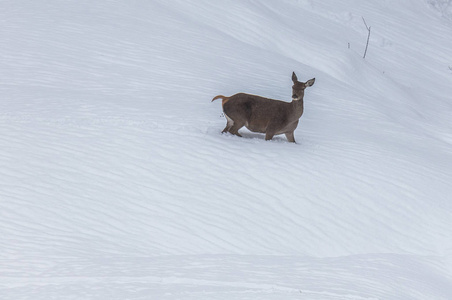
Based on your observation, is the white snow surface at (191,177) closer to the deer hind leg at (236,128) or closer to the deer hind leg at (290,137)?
the deer hind leg at (236,128)

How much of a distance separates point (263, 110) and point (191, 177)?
1.46m

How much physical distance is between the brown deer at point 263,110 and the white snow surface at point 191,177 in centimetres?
40

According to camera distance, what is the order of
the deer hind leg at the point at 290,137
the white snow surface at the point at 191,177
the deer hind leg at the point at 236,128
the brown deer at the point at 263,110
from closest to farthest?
the white snow surface at the point at 191,177
the brown deer at the point at 263,110
the deer hind leg at the point at 236,128
the deer hind leg at the point at 290,137

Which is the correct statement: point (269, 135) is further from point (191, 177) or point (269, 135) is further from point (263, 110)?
point (191, 177)

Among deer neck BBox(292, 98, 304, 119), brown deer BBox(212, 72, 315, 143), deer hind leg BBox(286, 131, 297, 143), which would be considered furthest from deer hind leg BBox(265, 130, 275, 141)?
deer neck BBox(292, 98, 304, 119)

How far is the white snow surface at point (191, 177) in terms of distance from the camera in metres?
6.89

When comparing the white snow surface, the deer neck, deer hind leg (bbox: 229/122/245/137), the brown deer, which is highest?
the deer neck

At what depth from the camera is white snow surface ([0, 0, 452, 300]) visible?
22.6 feet

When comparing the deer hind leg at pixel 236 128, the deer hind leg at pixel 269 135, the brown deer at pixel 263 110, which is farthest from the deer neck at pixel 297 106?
the deer hind leg at pixel 236 128

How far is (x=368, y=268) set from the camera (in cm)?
776

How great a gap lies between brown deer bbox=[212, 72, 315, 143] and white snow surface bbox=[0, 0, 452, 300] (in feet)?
1.31

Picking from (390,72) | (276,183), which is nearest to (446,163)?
(276,183)

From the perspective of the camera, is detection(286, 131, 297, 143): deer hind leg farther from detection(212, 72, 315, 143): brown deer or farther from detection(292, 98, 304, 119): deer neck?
detection(292, 98, 304, 119): deer neck

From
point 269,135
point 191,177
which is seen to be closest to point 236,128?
point 269,135
